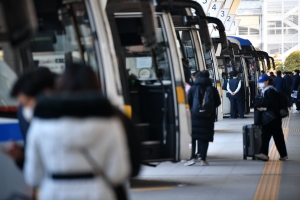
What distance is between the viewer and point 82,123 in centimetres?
439

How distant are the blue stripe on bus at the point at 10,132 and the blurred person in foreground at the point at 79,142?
11.1 feet

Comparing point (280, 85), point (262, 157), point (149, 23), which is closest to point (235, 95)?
point (280, 85)

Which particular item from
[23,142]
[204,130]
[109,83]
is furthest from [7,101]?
[204,130]

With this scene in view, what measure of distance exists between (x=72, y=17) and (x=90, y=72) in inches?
154

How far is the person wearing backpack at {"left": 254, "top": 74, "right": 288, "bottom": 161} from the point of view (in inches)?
572

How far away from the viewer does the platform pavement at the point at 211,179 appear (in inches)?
416

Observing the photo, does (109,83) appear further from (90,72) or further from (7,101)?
(90,72)

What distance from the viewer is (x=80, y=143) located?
4371 millimetres

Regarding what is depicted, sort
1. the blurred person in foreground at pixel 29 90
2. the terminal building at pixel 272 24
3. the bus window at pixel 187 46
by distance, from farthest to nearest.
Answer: the terminal building at pixel 272 24, the bus window at pixel 187 46, the blurred person in foreground at pixel 29 90

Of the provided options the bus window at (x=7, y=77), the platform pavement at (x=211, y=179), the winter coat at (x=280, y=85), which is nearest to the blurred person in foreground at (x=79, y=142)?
the bus window at (x=7, y=77)

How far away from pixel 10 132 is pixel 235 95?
789 inches

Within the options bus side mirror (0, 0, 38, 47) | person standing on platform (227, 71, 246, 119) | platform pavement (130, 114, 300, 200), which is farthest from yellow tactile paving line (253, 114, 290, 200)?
person standing on platform (227, 71, 246, 119)

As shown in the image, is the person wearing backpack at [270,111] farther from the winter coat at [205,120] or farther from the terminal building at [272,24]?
the terminal building at [272,24]

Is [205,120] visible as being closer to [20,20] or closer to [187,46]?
[187,46]
